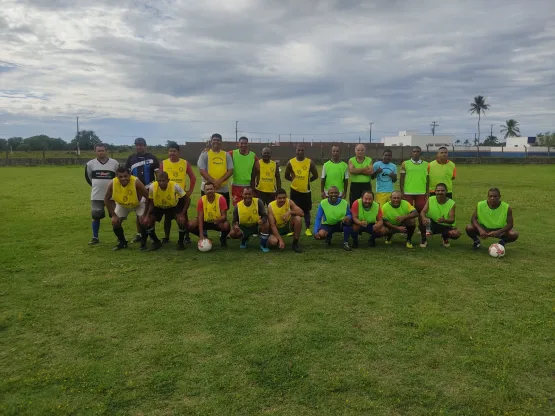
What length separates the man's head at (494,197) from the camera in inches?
267

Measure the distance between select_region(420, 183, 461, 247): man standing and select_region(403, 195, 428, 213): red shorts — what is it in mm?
476

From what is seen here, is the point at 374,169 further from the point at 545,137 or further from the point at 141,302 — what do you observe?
the point at 545,137

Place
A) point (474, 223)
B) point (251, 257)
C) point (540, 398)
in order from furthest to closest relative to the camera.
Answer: point (474, 223) < point (251, 257) < point (540, 398)

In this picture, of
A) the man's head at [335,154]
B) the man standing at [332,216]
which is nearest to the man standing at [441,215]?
the man standing at [332,216]

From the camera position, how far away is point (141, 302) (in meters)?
4.69

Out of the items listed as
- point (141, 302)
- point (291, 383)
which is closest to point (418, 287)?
point (291, 383)

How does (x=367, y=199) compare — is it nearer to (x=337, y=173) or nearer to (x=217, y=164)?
(x=337, y=173)

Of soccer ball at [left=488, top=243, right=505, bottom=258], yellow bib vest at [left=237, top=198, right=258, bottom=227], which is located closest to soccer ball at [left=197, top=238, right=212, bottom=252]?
yellow bib vest at [left=237, top=198, right=258, bottom=227]

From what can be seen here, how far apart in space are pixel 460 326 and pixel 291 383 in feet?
6.16

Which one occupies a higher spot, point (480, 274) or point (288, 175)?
point (288, 175)

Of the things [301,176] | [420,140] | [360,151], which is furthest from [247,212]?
[420,140]

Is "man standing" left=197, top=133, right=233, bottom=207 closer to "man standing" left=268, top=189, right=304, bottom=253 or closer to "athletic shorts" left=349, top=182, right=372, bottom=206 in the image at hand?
"man standing" left=268, top=189, right=304, bottom=253

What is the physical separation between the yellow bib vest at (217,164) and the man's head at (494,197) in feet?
14.6

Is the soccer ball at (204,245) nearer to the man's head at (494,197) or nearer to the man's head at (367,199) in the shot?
the man's head at (367,199)
